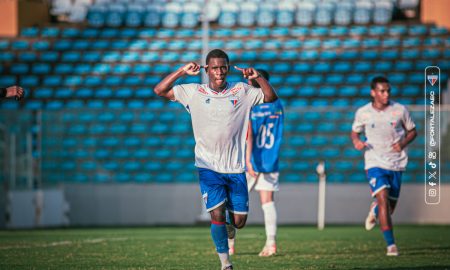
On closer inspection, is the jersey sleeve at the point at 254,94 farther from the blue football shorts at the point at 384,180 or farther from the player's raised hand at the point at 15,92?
the blue football shorts at the point at 384,180

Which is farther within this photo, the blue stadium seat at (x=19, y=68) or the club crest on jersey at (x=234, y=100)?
the blue stadium seat at (x=19, y=68)

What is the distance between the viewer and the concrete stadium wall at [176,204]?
72.1 feet

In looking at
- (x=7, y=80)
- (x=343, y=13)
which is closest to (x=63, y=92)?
(x=7, y=80)

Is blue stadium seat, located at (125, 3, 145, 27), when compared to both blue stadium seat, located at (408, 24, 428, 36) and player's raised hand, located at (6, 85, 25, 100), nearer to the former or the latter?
blue stadium seat, located at (408, 24, 428, 36)

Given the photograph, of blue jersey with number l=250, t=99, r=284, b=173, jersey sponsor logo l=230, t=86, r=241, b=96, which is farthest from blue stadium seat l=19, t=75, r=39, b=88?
jersey sponsor logo l=230, t=86, r=241, b=96

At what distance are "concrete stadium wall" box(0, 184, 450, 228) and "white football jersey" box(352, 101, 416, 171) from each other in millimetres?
9731

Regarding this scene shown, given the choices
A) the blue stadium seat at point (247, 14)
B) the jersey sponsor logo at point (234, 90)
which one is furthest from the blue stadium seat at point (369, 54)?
the jersey sponsor logo at point (234, 90)

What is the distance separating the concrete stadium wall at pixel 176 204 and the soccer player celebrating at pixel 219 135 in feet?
42.7

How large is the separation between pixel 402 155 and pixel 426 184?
400 inches

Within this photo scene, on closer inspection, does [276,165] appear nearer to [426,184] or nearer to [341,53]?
[426,184]

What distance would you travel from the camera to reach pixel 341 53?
29297mm

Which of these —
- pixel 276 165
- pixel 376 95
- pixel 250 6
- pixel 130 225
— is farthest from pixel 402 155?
pixel 250 6

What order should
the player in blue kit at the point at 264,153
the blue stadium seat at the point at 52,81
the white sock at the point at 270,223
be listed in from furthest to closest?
the blue stadium seat at the point at 52,81 → the player in blue kit at the point at 264,153 → the white sock at the point at 270,223

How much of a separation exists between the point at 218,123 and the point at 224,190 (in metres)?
0.63
